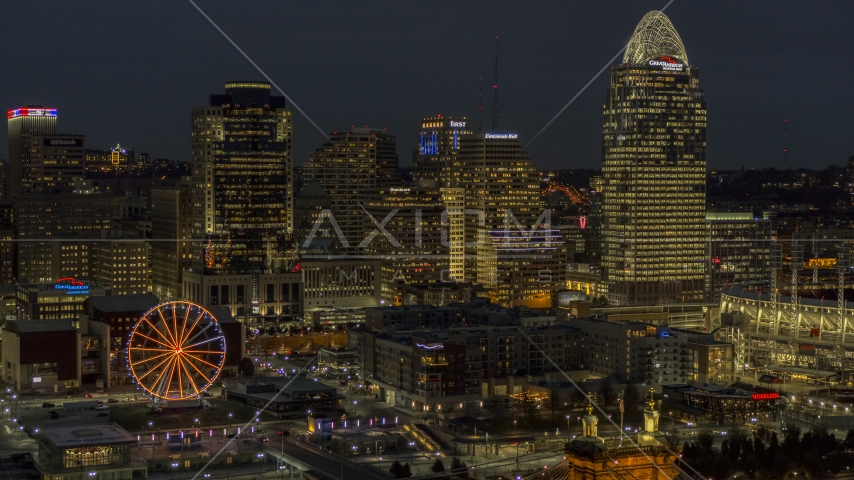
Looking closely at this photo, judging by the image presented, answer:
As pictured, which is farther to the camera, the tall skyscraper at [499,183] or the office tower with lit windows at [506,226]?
the tall skyscraper at [499,183]

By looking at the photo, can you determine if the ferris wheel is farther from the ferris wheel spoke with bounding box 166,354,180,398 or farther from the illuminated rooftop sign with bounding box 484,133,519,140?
the illuminated rooftop sign with bounding box 484,133,519,140

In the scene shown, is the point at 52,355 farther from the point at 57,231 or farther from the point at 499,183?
the point at 499,183

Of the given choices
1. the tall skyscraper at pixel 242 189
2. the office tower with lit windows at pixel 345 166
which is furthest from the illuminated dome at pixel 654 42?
the office tower with lit windows at pixel 345 166

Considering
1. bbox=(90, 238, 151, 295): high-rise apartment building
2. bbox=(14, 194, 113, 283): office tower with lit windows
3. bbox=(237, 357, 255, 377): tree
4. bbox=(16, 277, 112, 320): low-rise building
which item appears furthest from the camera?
bbox=(14, 194, 113, 283): office tower with lit windows

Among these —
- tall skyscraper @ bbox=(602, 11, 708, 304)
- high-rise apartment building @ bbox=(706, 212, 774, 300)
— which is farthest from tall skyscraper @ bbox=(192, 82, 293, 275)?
high-rise apartment building @ bbox=(706, 212, 774, 300)

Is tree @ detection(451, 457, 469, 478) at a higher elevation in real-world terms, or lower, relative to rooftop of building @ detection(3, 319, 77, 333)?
lower

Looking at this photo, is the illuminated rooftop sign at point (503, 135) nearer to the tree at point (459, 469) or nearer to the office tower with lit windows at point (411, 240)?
the office tower with lit windows at point (411, 240)

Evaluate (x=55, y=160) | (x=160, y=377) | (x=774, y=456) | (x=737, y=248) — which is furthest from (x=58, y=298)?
(x=55, y=160)
